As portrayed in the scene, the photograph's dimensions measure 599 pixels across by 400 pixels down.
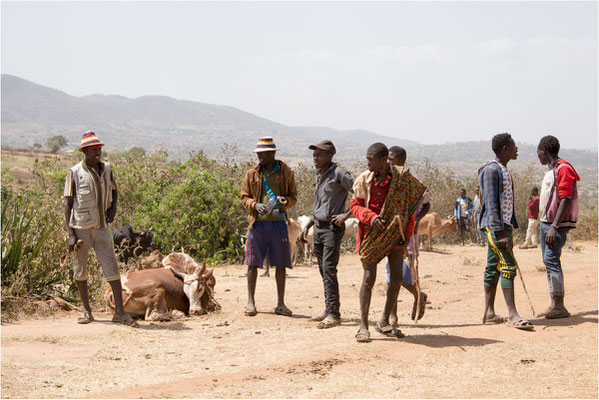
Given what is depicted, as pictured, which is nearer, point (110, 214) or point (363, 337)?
point (363, 337)

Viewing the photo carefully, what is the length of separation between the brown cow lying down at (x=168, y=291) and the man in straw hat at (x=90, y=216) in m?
0.50

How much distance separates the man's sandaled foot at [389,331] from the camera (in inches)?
267

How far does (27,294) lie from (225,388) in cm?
415

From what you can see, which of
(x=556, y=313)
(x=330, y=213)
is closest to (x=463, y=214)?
(x=556, y=313)

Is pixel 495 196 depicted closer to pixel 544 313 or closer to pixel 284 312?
pixel 544 313

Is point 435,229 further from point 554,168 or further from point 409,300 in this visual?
point 554,168

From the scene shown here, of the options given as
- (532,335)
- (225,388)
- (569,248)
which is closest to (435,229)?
(569,248)

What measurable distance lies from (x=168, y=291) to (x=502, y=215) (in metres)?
4.22

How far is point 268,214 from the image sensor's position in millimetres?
8281

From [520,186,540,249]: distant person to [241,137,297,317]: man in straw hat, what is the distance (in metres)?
11.0

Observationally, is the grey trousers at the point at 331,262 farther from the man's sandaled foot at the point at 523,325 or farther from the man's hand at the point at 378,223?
the man's sandaled foot at the point at 523,325

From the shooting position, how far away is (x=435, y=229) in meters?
18.5

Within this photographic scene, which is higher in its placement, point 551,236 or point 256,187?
point 256,187

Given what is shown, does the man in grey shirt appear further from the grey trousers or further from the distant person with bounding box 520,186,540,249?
the distant person with bounding box 520,186,540,249
